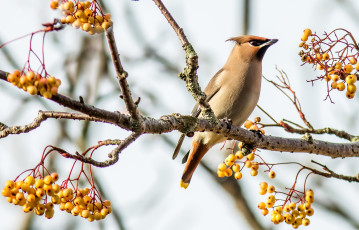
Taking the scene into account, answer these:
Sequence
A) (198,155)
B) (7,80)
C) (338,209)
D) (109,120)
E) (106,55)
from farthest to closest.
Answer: (106,55)
(338,209)
(198,155)
(109,120)
(7,80)

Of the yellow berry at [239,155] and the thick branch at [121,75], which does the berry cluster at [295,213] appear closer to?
the yellow berry at [239,155]

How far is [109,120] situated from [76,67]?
476cm

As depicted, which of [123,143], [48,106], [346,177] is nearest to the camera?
[123,143]

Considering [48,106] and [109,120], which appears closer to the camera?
[109,120]

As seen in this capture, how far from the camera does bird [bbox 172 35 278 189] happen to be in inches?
206

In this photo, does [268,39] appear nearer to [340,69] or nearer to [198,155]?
[198,155]

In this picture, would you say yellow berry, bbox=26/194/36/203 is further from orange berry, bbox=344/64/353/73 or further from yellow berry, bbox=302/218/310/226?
orange berry, bbox=344/64/353/73

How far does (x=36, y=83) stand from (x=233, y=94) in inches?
123

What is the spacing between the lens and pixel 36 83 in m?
2.33

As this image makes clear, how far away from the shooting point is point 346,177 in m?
3.67

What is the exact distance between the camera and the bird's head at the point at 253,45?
18.8 feet

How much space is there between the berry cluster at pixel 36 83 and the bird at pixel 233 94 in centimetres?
288

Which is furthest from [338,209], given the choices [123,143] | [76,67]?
[123,143]

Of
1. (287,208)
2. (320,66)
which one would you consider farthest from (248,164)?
(320,66)
